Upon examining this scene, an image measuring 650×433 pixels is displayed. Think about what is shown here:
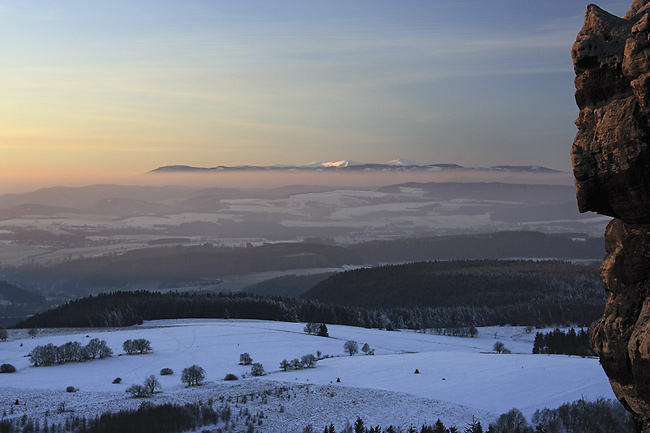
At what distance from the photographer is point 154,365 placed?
7338 centimetres

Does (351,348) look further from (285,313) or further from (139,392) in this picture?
(285,313)

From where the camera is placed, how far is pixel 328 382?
186 ft

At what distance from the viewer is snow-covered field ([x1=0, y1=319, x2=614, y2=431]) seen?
150 feet

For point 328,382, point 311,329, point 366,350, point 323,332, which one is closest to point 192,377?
point 328,382

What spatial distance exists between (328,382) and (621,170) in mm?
47709

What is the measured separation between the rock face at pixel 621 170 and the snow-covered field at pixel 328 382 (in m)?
31.3

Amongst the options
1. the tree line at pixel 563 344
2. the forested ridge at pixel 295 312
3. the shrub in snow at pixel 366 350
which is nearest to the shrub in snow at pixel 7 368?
the shrub in snow at pixel 366 350

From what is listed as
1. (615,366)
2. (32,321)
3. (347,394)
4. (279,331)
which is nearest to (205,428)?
(347,394)

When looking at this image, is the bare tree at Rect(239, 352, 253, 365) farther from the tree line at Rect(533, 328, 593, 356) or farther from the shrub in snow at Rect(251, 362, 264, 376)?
the tree line at Rect(533, 328, 593, 356)

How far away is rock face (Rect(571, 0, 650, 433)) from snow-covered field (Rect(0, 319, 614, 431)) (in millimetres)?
31291

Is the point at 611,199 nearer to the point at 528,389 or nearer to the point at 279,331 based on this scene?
the point at 528,389

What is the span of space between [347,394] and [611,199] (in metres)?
41.2

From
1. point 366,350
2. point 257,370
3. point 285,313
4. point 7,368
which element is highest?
point 257,370

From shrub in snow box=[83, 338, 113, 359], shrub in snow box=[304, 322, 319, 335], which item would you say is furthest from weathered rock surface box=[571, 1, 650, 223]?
shrub in snow box=[304, 322, 319, 335]
